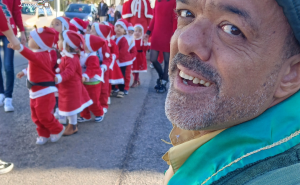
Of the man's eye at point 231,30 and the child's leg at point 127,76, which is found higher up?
the man's eye at point 231,30

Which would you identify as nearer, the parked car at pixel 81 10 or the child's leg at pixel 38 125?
the child's leg at pixel 38 125

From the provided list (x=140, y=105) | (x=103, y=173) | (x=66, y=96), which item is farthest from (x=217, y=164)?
(x=140, y=105)

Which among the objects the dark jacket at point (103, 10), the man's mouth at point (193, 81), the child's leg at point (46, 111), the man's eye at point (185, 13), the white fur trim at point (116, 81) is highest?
the man's eye at point (185, 13)

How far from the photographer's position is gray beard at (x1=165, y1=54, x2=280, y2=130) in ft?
3.16

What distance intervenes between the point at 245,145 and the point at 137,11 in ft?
21.4

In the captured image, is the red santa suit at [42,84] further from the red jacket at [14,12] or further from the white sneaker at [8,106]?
the red jacket at [14,12]

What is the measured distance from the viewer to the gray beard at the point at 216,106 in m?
0.96

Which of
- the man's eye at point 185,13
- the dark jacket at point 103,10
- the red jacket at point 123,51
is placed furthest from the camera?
the dark jacket at point 103,10

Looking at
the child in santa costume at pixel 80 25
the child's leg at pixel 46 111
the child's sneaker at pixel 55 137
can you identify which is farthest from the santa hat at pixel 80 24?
the child's sneaker at pixel 55 137

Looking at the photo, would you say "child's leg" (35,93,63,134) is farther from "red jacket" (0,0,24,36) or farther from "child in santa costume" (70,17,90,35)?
"child in santa costume" (70,17,90,35)

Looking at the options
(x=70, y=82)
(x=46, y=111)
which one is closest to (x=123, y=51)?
(x=70, y=82)

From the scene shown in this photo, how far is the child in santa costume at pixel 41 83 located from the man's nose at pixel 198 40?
2.47 metres

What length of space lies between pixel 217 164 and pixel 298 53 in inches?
19.8

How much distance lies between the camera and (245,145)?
83cm
